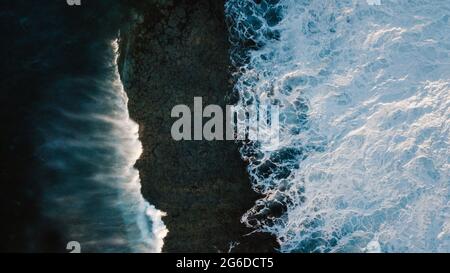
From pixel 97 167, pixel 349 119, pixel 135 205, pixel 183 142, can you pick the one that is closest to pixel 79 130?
pixel 97 167

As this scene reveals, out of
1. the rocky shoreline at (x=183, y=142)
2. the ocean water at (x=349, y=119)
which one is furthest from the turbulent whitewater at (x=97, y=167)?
the ocean water at (x=349, y=119)

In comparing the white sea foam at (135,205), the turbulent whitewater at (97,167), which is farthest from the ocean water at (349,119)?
the turbulent whitewater at (97,167)

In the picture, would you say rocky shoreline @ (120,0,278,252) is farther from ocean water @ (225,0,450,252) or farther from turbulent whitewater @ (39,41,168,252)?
ocean water @ (225,0,450,252)

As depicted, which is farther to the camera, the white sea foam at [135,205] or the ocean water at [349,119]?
the white sea foam at [135,205]

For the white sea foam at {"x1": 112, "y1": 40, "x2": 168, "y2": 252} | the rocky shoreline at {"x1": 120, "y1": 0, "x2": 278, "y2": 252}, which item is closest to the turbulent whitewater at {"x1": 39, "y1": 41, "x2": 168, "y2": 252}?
the white sea foam at {"x1": 112, "y1": 40, "x2": 168, "y2": 252}

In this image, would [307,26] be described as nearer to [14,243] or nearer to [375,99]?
[375,99]

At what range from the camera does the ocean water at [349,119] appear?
7215mm

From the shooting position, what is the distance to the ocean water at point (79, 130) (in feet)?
23.9

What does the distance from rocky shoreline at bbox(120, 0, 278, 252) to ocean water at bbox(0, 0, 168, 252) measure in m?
0.20

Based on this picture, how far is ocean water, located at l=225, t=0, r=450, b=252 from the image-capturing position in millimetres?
7215

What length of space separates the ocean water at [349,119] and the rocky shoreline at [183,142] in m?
0.29

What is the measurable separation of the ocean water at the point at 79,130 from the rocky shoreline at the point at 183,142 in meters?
0.20

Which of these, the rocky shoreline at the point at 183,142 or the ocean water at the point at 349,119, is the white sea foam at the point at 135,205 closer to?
the rocky shoreline at the point at 183,142
